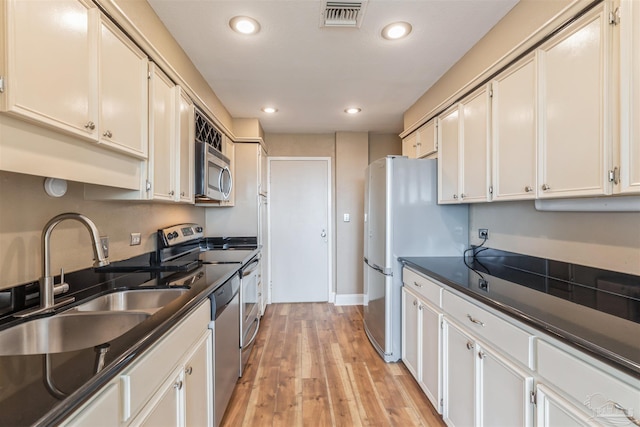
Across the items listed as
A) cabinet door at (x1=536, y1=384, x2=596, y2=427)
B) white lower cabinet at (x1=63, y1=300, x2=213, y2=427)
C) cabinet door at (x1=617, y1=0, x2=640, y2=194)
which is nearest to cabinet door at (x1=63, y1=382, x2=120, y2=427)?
white lower cabinet at (x1=63, y1=300, x2=213, y2=427)

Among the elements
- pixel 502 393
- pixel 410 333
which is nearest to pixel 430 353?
pixel 410 333

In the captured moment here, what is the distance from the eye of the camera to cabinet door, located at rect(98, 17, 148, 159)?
1.17 meters

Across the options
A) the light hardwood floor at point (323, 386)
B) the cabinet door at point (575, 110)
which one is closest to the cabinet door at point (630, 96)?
the cabinet door at point (575, 110)

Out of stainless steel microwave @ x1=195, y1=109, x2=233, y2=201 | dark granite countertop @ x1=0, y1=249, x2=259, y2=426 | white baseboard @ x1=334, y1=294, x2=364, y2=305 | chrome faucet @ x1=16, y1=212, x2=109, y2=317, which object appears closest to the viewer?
dark granite countertop @ x1=0, y1=249, x2=259, y2=426

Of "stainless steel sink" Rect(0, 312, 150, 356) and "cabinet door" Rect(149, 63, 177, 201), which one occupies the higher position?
"cabinet door" Rect(149, 63, 177, 201)

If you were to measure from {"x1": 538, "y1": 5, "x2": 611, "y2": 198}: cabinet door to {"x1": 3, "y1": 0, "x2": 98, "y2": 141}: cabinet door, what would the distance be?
200cm

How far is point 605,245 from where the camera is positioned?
4.37 feet

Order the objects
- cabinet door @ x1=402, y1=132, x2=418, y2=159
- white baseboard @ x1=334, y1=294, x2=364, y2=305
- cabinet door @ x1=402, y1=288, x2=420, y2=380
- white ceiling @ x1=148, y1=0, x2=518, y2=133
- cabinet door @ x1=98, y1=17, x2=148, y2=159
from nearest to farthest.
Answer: cabinet door @ x1=98, y1=17, x2=148, y2=159 → white ceiling @ x1=148, y1=0, x2=518, y2=133 → cabinet door @ x1=402, y1=288, x2=420, y2=380 → cabinet door @ x1=402, y1=132, x2=418, y2=159 → white baseboard @ x1=334, y1=294, x2=364, y2=305

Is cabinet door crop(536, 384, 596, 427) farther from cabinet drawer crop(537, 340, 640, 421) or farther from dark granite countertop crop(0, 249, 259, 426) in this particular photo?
dark granite countertop crop(0, 249, 259, 426)

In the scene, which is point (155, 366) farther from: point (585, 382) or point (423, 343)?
point (423, 343)

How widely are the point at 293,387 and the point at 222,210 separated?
2.00 meters

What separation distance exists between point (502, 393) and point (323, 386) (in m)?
1.31

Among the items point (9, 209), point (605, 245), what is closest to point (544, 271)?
point (605, 245)

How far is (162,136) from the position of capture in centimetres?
167
